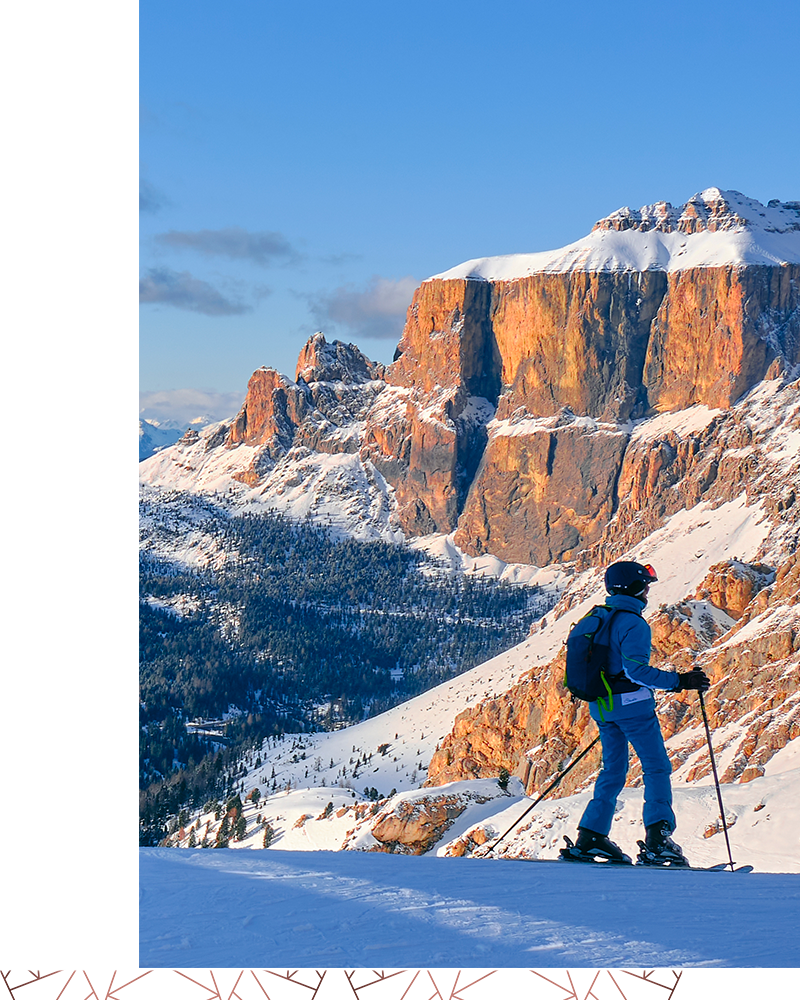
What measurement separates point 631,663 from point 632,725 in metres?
0.34

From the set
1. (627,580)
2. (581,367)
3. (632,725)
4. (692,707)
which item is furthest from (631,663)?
(581,367)

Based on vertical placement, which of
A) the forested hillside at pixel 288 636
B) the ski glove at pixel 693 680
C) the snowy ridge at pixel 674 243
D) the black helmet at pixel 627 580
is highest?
the snowy ridge at pixel 674 243

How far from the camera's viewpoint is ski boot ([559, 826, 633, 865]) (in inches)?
197

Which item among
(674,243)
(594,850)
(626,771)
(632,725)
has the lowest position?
(594,850)

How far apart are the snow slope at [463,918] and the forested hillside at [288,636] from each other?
211 ft

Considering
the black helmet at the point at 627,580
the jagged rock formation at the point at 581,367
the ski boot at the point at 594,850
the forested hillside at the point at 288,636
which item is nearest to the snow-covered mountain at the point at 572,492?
the jagged rock formation at the point at 581,367

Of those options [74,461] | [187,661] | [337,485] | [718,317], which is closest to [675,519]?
[718,317]

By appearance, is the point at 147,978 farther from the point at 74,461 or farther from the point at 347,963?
the point at 74,461

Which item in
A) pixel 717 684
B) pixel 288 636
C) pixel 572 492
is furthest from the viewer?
pixel 572 492

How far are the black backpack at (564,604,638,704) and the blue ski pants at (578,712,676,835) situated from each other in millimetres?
208

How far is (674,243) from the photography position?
160 metres

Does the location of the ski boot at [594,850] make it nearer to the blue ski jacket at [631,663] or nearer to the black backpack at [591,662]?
the blue ski jacket at [631,663]

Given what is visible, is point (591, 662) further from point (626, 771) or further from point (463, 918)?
point (463, 918)

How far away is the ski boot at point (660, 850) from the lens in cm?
483
